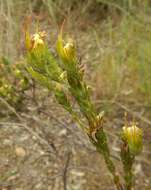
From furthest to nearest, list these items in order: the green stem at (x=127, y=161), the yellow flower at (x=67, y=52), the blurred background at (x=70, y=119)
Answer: the blurred background at (x=70, y=119) < the green stem at (x=127, y=161) < the yellow flower at (x=67, y=52)

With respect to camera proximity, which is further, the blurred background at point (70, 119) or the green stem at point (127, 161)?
the blurred background at point (70, 119)

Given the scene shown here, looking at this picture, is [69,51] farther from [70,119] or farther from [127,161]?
[70,119]

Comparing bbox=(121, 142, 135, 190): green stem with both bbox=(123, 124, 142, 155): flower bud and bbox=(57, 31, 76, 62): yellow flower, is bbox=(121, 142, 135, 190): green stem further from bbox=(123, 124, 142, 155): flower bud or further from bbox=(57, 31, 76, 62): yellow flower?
bbox=(57, 31, 76, 62): yellow flower

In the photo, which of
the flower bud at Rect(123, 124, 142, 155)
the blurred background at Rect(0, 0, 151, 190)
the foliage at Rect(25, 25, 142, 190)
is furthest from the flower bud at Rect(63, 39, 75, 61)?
the blurred background at Rect(0, 0, 151, 190)

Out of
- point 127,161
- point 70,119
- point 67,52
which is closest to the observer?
point 67,52

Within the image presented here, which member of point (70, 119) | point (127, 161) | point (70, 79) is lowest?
point (70, 119)

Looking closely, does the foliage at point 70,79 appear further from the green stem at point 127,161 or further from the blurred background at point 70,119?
the blurred background at point 70,119

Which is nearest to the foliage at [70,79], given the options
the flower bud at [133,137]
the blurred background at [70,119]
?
the flower bud at [133,137]

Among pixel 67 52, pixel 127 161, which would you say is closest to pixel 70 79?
pixel 67 52
